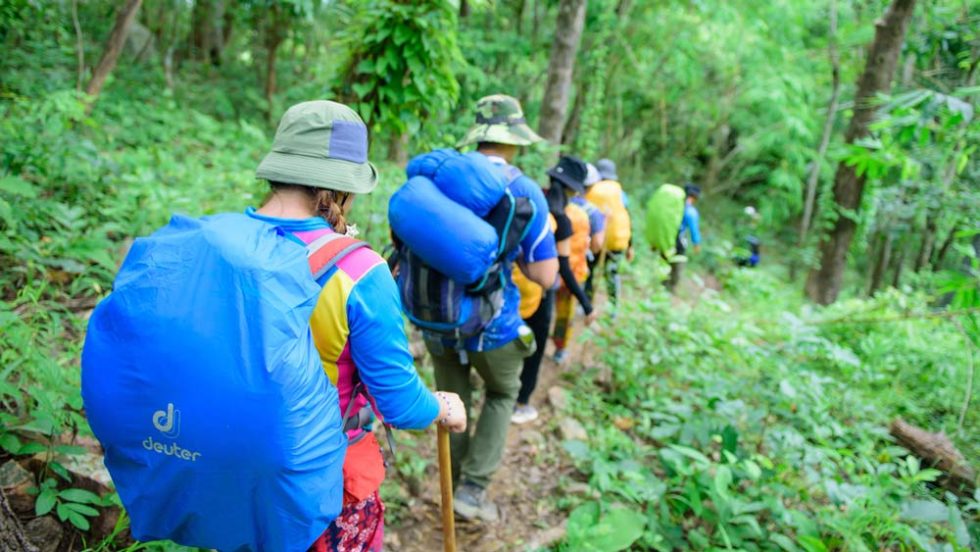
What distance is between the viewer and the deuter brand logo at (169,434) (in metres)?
1.27

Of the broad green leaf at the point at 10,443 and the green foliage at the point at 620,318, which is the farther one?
the green foliage at the point at 620,318

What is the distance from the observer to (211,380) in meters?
1.25

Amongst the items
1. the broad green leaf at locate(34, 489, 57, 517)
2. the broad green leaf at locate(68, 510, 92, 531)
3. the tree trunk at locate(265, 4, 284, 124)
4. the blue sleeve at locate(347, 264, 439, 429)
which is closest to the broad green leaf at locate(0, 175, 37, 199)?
the broad green leaf at locate(34, 489, 57, 517)

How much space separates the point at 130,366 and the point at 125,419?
133mm

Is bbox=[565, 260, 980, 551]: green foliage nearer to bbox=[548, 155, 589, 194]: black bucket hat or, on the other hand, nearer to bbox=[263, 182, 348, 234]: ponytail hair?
bbox=[548, 155, 589, 194]: black bucket hat

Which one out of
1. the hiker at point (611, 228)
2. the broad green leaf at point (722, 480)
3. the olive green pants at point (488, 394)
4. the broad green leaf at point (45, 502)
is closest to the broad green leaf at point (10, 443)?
the broad green leaf at point (45, 502)

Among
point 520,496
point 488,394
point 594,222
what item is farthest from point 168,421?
point 594,222

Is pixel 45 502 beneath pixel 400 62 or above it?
beneath

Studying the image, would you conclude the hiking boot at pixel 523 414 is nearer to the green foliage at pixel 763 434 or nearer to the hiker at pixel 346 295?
the green foliage at pixel 763 434

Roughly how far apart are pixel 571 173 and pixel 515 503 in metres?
2.22

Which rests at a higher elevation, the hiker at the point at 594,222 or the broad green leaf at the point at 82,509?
the hiker at the point at 594,222

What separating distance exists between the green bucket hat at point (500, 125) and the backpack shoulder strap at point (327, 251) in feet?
5.20

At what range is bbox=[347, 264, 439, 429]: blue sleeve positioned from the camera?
1.56 metres

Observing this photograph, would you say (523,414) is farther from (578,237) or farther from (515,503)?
(578,237)
